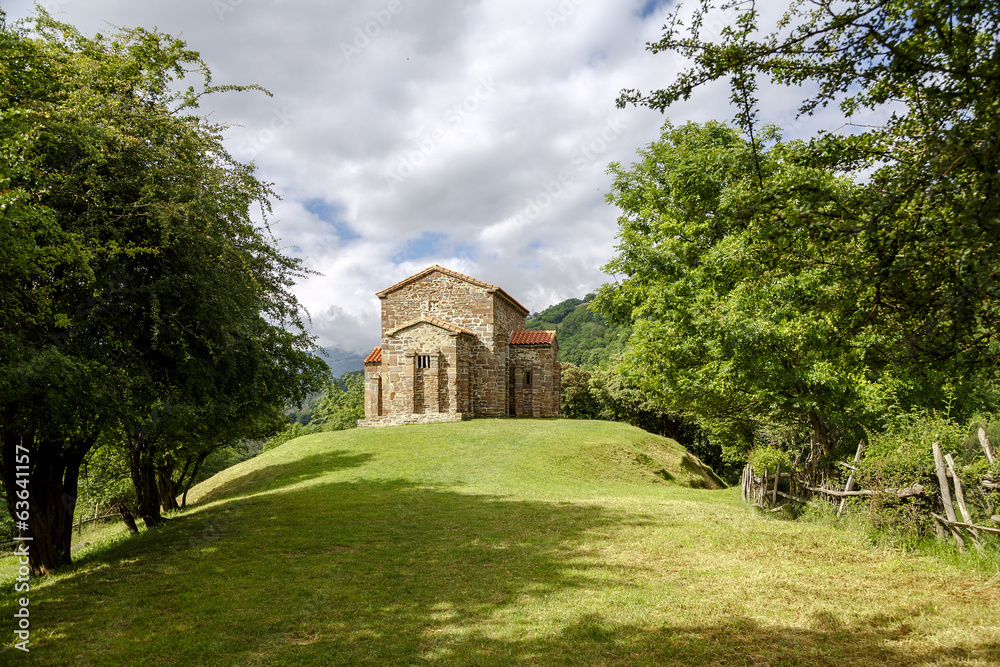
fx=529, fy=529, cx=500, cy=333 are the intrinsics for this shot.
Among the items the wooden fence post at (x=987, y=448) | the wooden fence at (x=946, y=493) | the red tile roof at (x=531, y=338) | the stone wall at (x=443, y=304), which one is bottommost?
the wooden fence at (x=946, y=493)

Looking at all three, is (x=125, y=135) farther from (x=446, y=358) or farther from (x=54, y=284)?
(x=446, y=358)

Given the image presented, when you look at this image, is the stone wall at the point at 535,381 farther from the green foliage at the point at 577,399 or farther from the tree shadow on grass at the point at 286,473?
the tree shadow on grass at the point at 286,473

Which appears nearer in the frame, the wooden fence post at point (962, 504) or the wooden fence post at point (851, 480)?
the wooden fence post at point (962, 504)

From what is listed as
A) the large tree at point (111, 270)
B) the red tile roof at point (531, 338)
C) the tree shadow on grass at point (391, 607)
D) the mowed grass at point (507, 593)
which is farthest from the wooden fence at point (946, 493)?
the red tile roof at point (531, 338)

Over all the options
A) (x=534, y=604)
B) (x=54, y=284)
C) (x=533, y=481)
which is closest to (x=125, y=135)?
(x=54, y=284)

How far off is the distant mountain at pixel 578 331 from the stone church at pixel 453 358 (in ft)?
68.6

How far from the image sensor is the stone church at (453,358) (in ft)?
99.1

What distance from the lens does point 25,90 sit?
7918 mm

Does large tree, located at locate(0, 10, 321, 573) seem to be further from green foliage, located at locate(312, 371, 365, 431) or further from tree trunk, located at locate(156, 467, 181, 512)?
Result: green foliage, located at locate(312, 371, 365, 431)

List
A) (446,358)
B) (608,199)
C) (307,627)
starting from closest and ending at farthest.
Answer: (307,627)
(608,199)
(446,358)

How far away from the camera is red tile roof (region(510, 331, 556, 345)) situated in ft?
113

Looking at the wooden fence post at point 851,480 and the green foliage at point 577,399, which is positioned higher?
the green foliage at point 577,399

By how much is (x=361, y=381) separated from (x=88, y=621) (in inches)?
2160

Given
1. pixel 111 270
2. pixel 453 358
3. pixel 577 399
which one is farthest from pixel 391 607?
pixel 577 399
